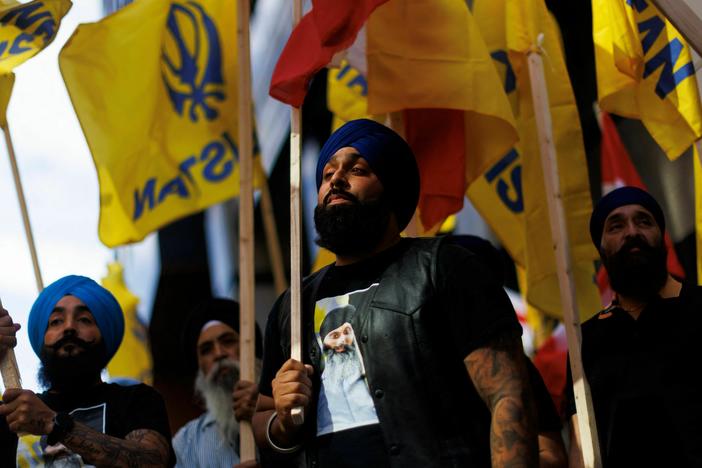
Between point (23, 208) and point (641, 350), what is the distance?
328 cm

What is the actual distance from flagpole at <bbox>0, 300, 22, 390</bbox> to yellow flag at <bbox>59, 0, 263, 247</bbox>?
7.91 ft

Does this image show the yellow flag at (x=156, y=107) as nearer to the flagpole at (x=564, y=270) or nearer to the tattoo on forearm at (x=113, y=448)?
the flagpole at (x=564, y=270)

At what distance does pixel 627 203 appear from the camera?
476 centimetres

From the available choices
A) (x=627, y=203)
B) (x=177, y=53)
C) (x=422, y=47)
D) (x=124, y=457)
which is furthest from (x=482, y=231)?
(x=124, y=457)

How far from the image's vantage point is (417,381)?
337cm

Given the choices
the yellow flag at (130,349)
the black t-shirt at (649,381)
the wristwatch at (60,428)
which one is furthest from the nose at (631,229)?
the yellow flag at (130,349)

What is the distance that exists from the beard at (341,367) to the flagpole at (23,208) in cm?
270

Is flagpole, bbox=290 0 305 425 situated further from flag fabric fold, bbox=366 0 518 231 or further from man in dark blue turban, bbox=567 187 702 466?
flag fabric fold, bbox=366 0 518 231

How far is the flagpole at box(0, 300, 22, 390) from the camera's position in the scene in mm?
4219

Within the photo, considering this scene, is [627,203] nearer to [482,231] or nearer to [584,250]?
[584,250]

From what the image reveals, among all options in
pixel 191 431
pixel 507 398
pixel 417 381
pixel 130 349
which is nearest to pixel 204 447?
pixel 191 431

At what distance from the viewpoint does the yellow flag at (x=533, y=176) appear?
6156 mm

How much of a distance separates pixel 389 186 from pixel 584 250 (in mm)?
2685

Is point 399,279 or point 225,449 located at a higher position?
point 399,279
